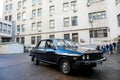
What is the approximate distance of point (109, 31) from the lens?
2189cm

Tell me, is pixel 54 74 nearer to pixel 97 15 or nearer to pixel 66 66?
pixel 66 66

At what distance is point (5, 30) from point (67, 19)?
48.7 feet

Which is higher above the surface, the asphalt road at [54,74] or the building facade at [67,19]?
the building facade at [67,19]

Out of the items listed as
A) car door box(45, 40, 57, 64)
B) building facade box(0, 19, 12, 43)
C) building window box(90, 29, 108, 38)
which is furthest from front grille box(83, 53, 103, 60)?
building facade box(0, 19, 12, 43)

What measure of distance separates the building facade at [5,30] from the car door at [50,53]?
81.8 feet

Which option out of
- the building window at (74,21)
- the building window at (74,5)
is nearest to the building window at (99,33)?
the building window at (74,21)

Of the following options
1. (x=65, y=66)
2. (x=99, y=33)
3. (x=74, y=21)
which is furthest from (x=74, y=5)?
(x=65, y=66)

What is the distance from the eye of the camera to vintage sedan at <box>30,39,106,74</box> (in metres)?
6.18

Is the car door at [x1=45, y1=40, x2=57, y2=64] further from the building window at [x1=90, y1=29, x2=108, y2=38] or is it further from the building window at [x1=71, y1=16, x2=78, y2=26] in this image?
the building window at [x1=71, y1=16, x2=78, y2=26]

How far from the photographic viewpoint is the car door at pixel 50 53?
24.6 ft

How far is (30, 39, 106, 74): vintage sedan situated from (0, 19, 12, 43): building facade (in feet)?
80.6

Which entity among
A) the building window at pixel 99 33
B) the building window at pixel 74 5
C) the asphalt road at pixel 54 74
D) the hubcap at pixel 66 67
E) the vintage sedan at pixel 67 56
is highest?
the building window at pixel 74 5

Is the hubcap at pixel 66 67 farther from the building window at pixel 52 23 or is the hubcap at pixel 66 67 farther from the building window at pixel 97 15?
the building window at pixel 52 23

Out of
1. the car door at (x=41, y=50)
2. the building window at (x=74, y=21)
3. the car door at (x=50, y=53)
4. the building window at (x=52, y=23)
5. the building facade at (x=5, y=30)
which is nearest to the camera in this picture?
the car door at (x=50, y=53)
